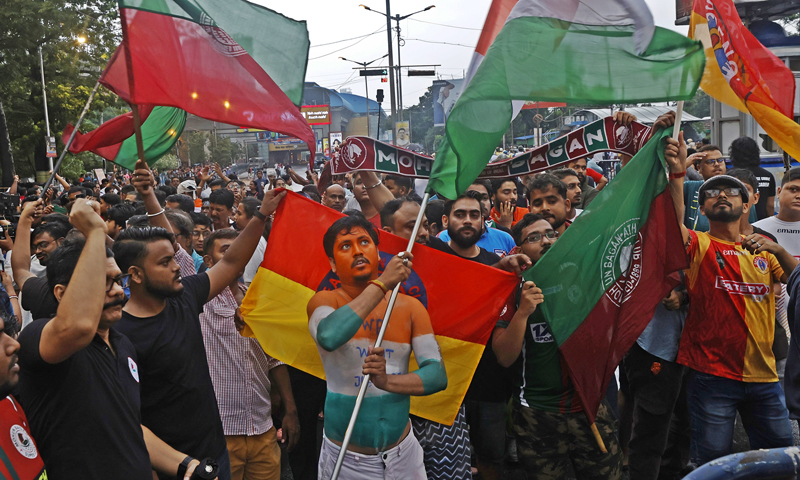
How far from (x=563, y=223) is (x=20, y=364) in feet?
12.1

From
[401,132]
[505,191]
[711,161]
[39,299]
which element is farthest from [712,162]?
[401,132]

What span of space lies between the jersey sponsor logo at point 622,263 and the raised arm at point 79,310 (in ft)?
8.78

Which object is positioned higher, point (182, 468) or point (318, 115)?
point (318, 115)

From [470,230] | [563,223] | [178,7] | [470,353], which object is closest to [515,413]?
[470,353]

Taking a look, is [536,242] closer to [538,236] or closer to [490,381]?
[538,236]

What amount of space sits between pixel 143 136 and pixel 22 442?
3.26 meters

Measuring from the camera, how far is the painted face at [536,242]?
13.8 feet

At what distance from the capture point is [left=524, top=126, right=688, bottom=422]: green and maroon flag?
3.82 m

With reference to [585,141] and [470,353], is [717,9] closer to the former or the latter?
[585,141]

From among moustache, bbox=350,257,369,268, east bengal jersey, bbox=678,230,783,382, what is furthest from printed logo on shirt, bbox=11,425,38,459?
east bengal jersey, bbox=678,230,783,382

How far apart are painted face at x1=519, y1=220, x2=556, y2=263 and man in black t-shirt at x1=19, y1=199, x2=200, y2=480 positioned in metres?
2.46

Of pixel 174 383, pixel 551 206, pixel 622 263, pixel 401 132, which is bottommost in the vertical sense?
pixel 174 383

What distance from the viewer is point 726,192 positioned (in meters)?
4.28

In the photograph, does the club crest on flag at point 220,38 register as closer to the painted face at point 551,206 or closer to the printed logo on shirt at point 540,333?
the painted face at point 551,206
